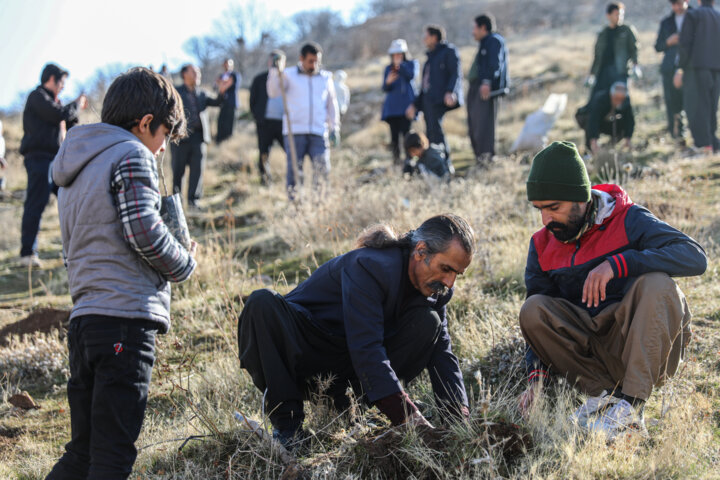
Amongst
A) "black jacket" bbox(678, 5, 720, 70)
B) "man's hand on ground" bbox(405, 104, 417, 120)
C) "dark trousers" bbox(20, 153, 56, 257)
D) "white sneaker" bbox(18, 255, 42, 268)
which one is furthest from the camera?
"man's hand on ground" bbox(405, 104, 417, 120)

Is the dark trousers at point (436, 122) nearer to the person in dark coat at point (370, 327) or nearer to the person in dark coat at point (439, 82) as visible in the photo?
the person in dark coat at point (439, 82)

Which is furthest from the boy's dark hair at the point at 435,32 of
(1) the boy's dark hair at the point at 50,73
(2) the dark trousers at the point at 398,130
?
(1) the boy's dark hair at the point at 50,73

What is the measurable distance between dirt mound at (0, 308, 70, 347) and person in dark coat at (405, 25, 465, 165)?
4.92 metres

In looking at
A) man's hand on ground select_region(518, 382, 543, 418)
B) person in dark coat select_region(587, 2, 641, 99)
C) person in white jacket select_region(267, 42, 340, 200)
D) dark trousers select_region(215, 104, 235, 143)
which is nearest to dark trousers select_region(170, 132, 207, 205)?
person in white jacket select_region(267, 42, 340, 200)

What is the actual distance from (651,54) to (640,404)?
68.2 feet

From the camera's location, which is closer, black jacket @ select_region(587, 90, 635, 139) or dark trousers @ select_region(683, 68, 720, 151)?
dark trousers @ select_region(683, 68, 720, 151)

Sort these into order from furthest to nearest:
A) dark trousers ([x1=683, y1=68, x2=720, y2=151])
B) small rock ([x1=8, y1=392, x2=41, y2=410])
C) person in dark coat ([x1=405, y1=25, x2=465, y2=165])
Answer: person in dark coat ([x1=405, y1=25, x2=465, y2=165]) → dark trousers ([x1=683, y1=68, x2=720, y2=151]) → small rock ([x1=8, y1=392, x2=41, y2=410])

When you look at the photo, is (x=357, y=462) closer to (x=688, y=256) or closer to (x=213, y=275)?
(x=688, y=256)

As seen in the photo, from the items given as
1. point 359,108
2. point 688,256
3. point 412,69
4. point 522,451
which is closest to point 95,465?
point 522,451

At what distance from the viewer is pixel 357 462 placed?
2.67 meters

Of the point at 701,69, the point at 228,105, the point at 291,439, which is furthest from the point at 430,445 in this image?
the point at 228,105

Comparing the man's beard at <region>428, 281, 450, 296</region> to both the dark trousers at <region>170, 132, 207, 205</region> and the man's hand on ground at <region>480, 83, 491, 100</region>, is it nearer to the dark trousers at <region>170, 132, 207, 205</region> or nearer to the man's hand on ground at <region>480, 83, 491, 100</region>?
the man's hand on ground at <region>480, 83, 491, 100</region>

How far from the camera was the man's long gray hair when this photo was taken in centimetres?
271

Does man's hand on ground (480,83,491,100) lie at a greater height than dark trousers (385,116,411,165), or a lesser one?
greater
